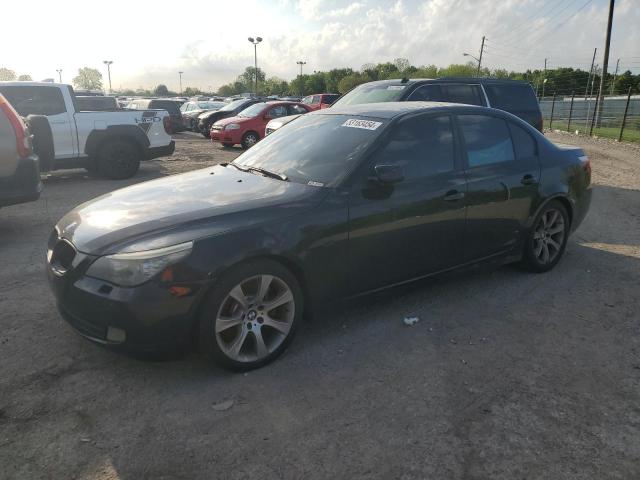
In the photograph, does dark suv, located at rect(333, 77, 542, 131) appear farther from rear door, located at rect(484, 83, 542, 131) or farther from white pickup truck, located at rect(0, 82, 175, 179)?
white pickup truck, located at rect(0, 82, 175, 179)

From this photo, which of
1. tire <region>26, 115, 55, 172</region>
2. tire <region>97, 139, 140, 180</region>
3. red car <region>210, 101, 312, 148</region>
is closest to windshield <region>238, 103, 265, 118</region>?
red car <region>210, 101, 312, 148</region>

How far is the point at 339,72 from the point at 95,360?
99356mm

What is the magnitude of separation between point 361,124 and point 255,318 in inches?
70.1

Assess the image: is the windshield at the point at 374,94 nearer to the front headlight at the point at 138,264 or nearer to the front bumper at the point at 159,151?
the front bumper at the point at 159,151

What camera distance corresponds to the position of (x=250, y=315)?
3295 mm

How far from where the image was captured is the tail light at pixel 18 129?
607 centimetres

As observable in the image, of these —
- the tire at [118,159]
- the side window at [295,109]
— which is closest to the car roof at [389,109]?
the tire at [118,159]

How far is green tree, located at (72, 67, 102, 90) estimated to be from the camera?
353ft

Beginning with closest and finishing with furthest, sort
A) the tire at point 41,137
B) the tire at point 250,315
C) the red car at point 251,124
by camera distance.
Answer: the tire at point 250,315 → the tire at point 41,137 → the red car at point 251,124

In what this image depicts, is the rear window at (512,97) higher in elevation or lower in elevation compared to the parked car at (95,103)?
higher

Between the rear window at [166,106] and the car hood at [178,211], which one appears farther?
the rear window at [166,106]

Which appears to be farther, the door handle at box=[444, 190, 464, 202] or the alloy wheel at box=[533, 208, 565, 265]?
the alloy wheel at box=[533, 208, 565, 265]

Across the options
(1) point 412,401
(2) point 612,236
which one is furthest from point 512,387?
(2) point 612,236

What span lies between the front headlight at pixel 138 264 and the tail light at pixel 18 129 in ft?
13.0
